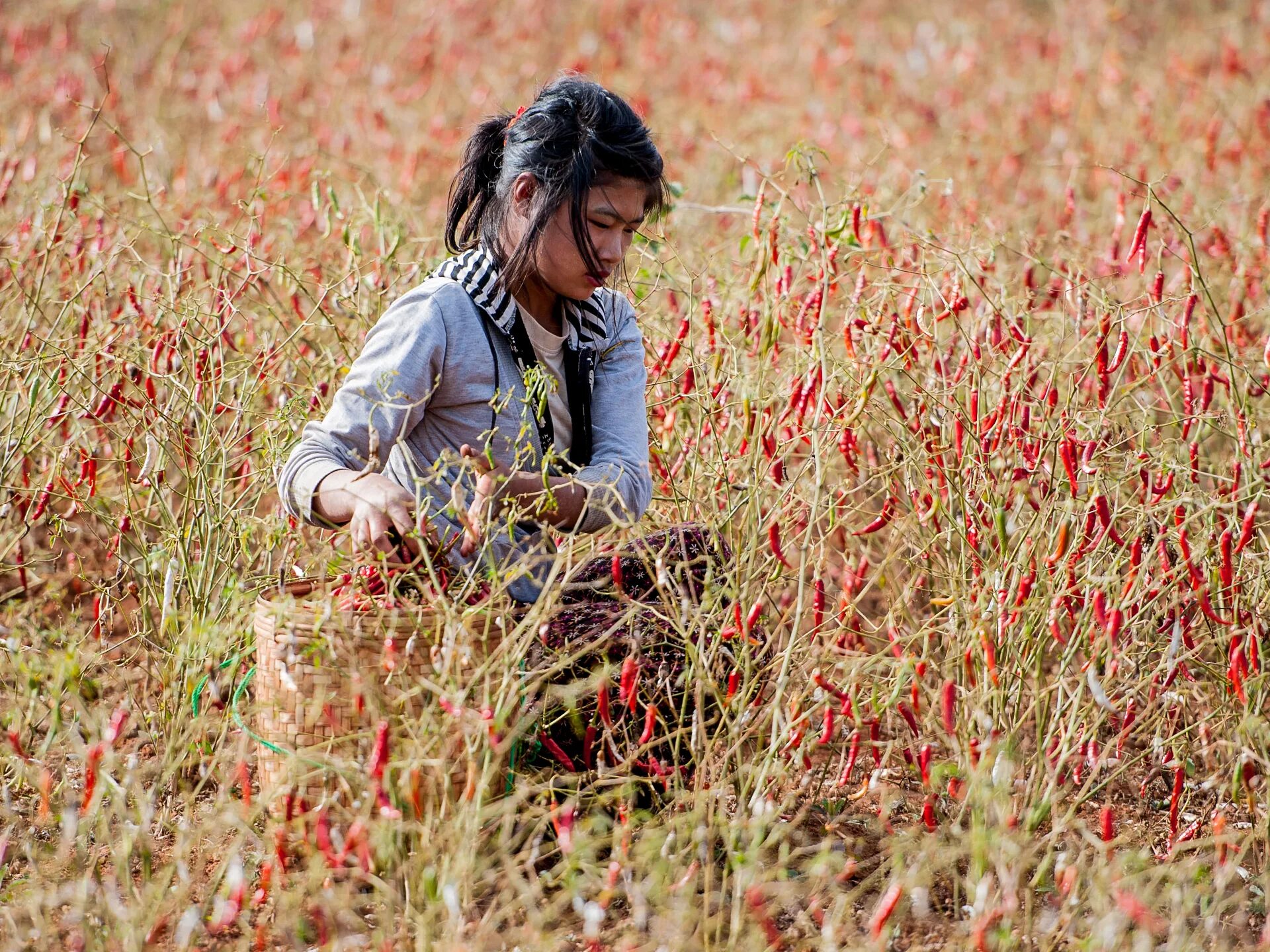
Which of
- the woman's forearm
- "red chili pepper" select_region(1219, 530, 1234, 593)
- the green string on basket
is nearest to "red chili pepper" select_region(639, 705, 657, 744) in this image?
the green string on basket

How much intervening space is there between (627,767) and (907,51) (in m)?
5.30

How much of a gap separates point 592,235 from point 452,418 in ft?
0.96

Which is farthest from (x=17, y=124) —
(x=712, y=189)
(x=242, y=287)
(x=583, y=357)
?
(x=583, y=357)

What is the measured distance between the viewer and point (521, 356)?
1.77 m

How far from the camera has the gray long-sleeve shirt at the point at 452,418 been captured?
164 centimetres

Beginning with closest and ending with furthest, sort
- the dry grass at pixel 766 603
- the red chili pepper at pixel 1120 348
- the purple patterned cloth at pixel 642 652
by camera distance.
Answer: the dry grass at pixel 766 603 → the purple patterned cloth at pixel 642 652 → the red chili pepper at pixel 1120 348

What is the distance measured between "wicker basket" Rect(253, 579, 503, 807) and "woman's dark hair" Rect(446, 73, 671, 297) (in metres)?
0.48

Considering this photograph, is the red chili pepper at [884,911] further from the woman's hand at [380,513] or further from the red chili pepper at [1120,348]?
the red chili pepper at [1120,348]

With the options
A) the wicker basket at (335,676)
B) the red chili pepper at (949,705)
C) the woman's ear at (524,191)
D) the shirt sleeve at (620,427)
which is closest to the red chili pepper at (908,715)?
the red chili pepper at (949,705)

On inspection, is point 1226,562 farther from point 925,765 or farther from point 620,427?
point 620,427

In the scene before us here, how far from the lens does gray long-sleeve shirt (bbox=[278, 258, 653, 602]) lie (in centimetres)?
164

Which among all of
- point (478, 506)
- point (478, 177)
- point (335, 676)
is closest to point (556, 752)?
point (335, 676)

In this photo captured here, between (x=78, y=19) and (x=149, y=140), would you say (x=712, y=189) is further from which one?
(x=78, y=19)

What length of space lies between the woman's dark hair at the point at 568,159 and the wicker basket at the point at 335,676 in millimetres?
478
